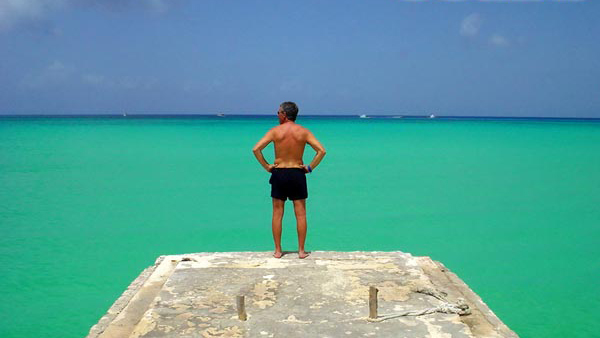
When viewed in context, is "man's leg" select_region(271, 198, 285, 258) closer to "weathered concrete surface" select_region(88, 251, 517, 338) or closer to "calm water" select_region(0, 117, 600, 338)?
"weathered concrete surface" select_region(88, 251, 517, 338)

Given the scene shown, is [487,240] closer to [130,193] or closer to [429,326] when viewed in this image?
[429,326]

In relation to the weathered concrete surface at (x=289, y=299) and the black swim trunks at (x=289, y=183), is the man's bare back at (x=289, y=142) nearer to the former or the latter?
the black swim trunks at (x=289, y=183)

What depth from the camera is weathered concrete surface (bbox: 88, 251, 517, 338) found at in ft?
12.6

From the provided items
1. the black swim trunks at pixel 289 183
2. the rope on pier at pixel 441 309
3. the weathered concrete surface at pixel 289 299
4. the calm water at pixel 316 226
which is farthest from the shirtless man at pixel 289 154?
the calm water at pixel 316 226

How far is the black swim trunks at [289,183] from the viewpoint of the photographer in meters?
5.42

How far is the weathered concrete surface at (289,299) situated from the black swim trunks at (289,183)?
0.67 m

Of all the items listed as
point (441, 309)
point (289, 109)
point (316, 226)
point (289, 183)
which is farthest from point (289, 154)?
point (316, 226)

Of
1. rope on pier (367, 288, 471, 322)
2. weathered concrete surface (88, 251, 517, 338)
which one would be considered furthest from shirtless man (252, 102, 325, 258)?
rope on pier (367, 288, 471, 322)

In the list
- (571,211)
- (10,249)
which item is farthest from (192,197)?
(571,211)

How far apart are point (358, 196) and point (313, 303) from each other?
11.1 m

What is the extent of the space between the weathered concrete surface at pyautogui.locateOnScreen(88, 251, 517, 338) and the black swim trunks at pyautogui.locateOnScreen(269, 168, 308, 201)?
2.18ft

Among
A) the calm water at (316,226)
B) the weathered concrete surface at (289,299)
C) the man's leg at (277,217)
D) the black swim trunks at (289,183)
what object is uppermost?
the black swim trunks at (289,183)

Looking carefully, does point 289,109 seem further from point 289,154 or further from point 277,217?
point 277,217

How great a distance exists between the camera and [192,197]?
49.8 feet
